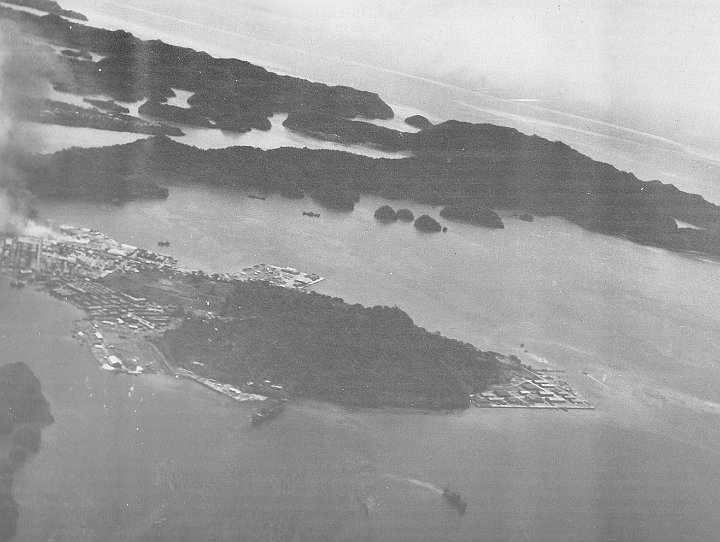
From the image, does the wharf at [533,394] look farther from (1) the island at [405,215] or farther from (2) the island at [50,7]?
(2) the island at [50,7]

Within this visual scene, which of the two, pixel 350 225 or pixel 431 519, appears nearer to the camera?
pixel 431 519

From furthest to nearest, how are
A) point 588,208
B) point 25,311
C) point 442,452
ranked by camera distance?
1. point 588,208
2. point 442,452
3. point 25,311

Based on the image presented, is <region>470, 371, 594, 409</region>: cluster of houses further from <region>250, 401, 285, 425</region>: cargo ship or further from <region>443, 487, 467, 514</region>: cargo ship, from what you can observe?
<region>250, 401, 285, 425</region>: cargo ship

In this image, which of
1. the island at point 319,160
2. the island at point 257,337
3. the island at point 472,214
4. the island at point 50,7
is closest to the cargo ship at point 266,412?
the island at point 257,337

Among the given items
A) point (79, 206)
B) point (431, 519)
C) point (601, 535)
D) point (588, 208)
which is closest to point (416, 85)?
point (588, 208)

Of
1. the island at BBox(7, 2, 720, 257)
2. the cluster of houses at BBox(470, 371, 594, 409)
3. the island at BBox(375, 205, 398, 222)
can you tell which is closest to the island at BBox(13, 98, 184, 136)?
the island at BBox(7, 2, 720, 257)

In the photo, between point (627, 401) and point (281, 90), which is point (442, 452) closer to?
point (627, 401)
